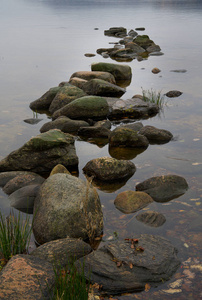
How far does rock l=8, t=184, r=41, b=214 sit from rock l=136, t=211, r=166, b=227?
1942 mm

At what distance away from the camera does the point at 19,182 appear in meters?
7.44

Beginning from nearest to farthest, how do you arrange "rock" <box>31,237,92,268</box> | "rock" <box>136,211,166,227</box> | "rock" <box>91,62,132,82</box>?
"rock" <box>31,237,92,268</box> < "rock" <box>136,211,166,227</box> < "rock" <box>91,62,132,82</box>

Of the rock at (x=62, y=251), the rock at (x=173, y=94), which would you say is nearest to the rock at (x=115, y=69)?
the rock at (x=173, y=94)

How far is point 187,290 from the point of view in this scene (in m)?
4.81

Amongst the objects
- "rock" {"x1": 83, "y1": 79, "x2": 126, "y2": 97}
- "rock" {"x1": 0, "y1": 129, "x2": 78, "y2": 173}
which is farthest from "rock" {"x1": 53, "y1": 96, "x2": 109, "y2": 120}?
"rock" {"x1": 0, "y1": 129, "x2": 78, "y2": 173}

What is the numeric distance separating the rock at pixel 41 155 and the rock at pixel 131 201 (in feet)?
6.68

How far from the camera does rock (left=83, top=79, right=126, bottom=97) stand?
1401 centimetres

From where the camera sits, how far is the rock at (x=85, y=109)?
11812 mm

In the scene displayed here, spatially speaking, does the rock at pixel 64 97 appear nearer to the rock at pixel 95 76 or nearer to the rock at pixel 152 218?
the rock at pixel 95 76

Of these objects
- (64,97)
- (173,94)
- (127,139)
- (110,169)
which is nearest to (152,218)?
(110,169)

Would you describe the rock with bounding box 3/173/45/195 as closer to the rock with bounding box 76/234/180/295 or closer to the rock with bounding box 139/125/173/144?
the rock with bounding box 76/234/180/295

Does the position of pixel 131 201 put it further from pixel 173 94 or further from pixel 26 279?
pixel 173 94

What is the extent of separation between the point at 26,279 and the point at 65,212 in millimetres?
1532

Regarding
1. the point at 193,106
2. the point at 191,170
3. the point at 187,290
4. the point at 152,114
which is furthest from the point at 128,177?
the point at 193,106
